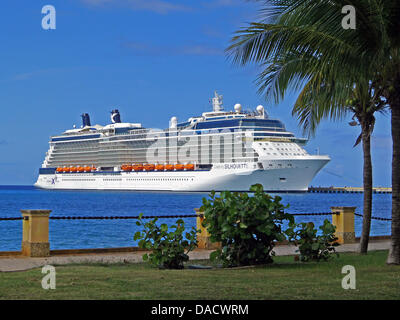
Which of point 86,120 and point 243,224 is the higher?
point 86,120

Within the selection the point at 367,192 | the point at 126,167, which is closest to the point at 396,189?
the point at 367,192

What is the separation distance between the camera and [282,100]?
12172 millimetres

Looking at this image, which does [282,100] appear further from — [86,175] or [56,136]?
[56,136]

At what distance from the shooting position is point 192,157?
84438mm

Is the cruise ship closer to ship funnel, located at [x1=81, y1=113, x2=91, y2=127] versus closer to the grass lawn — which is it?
ship funnel, located at [x1=81, y1=113, x2=91, y2=127]

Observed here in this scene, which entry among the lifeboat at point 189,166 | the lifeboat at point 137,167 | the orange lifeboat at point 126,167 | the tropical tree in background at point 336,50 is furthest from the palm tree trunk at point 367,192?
the orange lifeboat at point 126,167

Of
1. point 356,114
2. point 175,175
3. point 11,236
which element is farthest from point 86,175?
point 356,114

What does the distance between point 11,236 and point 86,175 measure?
70973mm

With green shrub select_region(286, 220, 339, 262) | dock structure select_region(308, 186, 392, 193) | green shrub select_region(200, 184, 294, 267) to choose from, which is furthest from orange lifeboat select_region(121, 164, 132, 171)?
green shrub select_region(200, 184, 294, 267)

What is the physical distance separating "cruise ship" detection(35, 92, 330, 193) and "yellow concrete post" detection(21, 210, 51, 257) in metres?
62.8

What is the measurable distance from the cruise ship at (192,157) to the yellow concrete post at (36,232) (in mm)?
62777

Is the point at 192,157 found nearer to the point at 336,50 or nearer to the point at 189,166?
the point at 189,166

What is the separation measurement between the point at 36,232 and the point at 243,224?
464cm
